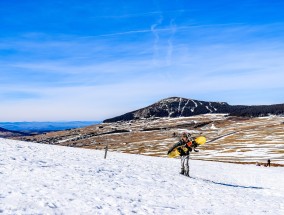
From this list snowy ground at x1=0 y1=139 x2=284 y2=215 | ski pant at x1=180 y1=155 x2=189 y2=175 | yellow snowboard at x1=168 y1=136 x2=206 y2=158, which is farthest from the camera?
ski pant at x1=180 y1=155 x2=189 y2=175

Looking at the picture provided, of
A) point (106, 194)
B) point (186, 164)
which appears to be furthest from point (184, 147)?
point (106, 194)

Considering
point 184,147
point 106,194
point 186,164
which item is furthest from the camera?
point 186,164

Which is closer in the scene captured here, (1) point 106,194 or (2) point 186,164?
(1) point 106,194

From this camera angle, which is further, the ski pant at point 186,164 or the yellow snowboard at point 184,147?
the ski pant at point 186,164

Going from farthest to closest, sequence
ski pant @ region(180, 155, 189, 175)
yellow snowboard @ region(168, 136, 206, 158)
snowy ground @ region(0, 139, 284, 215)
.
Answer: ski pant @ region(180, 155, 189, 175) < yellow snowboard @ region(168, 136, 206, 158) < snowy ground @ region(0, 139, 284, 215)

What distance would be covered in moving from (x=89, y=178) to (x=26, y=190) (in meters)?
6.10

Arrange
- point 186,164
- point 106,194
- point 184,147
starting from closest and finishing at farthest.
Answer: point 106,194 → point 184,147 → point 186,164

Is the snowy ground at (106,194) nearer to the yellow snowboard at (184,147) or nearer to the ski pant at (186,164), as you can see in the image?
the yellow snowboard at (184,147)

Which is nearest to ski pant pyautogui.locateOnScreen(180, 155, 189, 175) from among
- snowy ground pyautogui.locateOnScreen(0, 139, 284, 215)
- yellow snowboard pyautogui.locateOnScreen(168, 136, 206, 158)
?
yellow snowboard pyautogui.locateOnScreen(168, 136, 206, 158)

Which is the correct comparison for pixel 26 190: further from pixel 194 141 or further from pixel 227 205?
pixel 194 141

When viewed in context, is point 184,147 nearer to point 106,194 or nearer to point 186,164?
point 186,164

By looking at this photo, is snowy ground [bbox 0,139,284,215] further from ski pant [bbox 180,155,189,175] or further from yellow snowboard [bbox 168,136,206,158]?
ski pant [bbox 180,155,189,175]

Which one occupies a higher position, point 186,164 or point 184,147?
point 184,147

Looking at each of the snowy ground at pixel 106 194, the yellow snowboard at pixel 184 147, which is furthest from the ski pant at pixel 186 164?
the snowy ground at pixel 106 194
